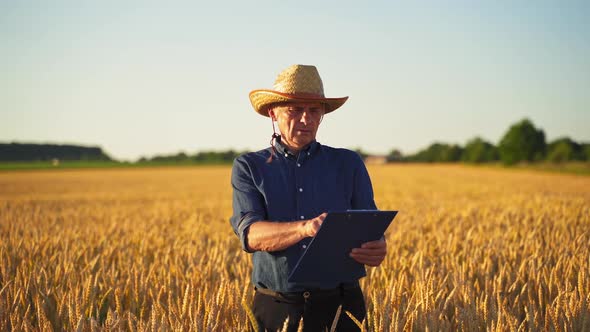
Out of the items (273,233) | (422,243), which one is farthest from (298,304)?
(422,243)

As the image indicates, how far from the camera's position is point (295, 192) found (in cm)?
254

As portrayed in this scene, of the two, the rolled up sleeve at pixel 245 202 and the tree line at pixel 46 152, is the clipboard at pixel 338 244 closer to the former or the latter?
the rolled up sleeve at pixel 245 202

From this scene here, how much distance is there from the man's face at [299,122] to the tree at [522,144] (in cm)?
8493

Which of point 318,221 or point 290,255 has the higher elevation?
point 318,221

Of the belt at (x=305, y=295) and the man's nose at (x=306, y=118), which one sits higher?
the man's nose at (x=306, y=118)

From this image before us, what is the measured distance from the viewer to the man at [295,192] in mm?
2488

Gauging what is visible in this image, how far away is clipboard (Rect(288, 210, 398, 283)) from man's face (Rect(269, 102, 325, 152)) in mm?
578

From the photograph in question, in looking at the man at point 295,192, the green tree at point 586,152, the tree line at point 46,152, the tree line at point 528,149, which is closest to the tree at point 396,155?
the tree line at point 528,149

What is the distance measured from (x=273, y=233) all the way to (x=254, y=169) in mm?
416

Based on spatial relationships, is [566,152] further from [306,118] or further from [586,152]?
[306,118]

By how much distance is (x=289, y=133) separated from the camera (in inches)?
98.9

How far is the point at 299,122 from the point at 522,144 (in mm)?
87499

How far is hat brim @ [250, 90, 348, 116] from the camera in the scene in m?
2.46

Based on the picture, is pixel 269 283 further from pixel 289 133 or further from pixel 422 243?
pixel 422 243
